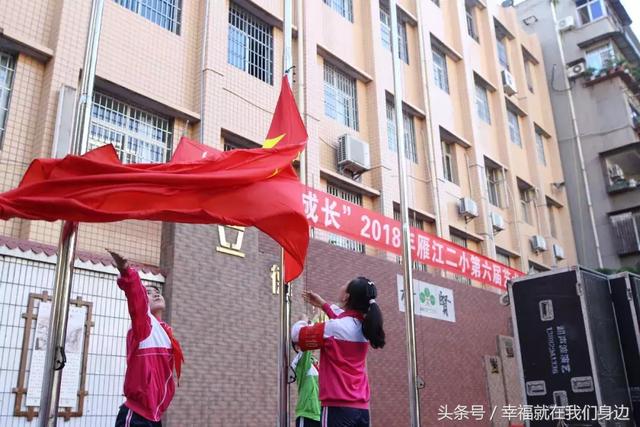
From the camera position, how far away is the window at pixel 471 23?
18.5 m

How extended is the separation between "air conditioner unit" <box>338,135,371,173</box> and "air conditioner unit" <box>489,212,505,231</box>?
17.5 ft

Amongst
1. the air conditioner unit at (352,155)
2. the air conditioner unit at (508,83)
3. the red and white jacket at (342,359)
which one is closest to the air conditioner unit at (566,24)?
the air conditioner unit at (508,83)

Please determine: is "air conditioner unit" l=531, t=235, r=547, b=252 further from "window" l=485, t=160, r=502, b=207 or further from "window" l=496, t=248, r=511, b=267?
"window" l=485, t=160, r=502, b=207

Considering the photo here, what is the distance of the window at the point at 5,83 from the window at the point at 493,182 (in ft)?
41.0

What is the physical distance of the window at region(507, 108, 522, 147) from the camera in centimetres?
1898

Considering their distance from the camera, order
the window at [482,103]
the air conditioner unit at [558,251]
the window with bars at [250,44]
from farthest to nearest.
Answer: the air conditioner unit at [558,251], the window at [482,103], the window with bars at [250,44]

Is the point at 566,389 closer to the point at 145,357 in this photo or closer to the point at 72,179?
the point at 145,357

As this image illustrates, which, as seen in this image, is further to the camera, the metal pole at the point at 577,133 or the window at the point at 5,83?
the metal pole at the point at 577,133

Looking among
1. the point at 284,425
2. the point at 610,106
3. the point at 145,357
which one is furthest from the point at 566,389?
the point at 610,106

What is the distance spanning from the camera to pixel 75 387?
20.7 ft

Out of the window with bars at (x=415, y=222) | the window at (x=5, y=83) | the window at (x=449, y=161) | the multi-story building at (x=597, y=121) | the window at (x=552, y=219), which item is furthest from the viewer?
the multi-story building at (x=597, y=121)

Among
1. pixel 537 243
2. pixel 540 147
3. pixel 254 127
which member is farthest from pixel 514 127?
pixel 254 127

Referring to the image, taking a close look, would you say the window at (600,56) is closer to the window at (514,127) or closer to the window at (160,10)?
the window at (514,127)

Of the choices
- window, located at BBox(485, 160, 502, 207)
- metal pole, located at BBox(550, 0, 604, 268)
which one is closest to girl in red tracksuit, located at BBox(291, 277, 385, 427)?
window, located at BBox(485, 160, 502, 207)
